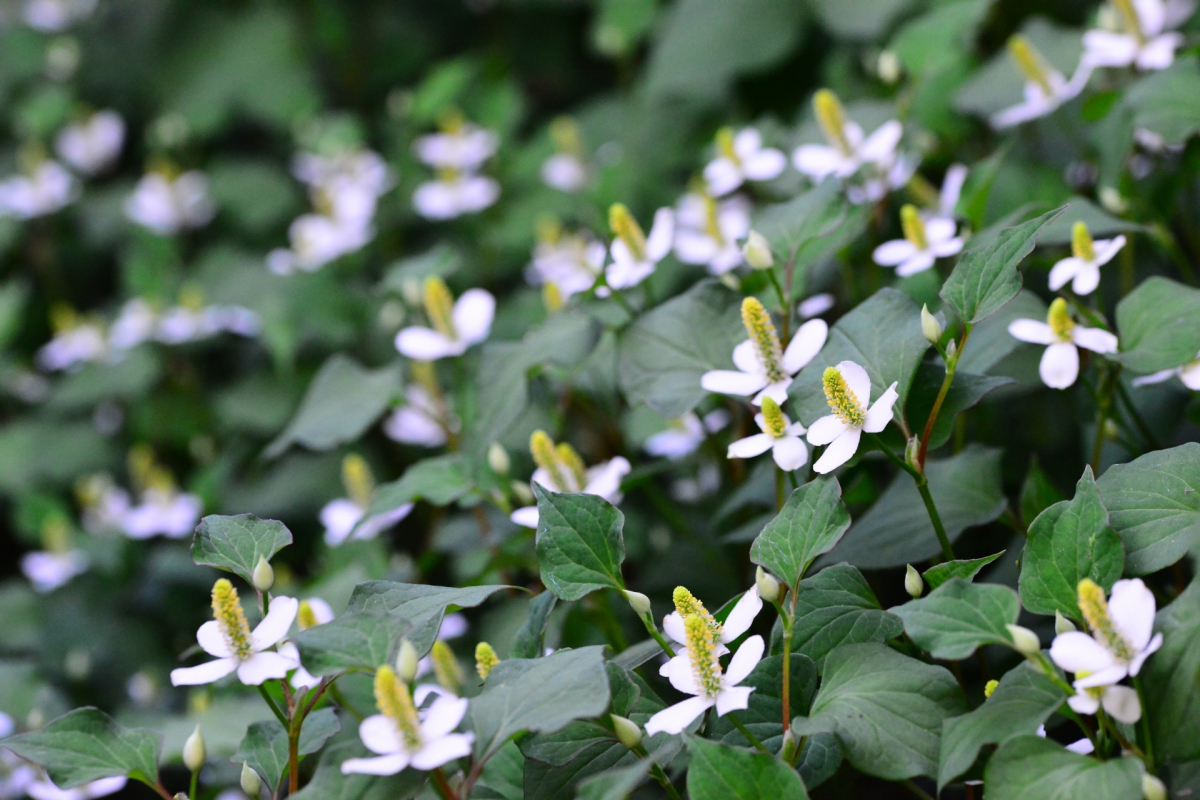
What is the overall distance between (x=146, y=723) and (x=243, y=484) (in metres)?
0.42

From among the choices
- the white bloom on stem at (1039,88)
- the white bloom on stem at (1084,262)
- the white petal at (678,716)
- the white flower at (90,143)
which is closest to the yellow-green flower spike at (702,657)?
the white petal at (678,716)

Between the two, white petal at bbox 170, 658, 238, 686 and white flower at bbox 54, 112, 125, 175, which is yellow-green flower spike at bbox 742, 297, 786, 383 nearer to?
white petal at bbox 170, 658, 238, 686

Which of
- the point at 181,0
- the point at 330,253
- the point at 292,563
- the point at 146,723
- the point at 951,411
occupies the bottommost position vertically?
the point at 292,563

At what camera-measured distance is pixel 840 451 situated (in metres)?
0.50

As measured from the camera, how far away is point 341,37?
1.75m

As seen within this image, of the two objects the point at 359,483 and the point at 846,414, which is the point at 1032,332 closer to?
the point at 846,414

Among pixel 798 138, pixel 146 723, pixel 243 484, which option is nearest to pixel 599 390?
pixel 798 138

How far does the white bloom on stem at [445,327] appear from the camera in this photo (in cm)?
78

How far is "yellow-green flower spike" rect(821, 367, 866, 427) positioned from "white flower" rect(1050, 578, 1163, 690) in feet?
0.44

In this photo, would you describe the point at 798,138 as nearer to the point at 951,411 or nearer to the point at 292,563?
the point at 951,411

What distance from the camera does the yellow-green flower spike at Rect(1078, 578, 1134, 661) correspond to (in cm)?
41

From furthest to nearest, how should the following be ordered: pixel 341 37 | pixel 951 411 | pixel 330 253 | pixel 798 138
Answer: pixel 341 37, pixel 330 253, pixel 798 138, pixel 951 411

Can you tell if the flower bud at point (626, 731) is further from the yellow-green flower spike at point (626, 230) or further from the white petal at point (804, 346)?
the yellow-green flower spike at point (626, 230)

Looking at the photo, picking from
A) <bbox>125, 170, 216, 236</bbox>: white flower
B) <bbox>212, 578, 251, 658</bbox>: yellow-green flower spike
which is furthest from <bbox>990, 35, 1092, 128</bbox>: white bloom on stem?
<bbox>125, 170, 216, 236</bbox>: white flower
